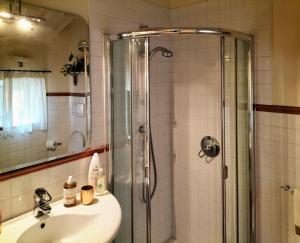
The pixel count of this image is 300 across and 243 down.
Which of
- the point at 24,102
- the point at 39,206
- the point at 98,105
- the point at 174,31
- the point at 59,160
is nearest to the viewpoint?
the point at 39,206

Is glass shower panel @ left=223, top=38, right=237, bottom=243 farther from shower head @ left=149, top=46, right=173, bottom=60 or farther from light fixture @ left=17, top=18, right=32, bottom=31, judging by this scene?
light fixture @ left=17, top=18, right=32, bottom=31

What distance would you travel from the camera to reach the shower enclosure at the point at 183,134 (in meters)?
1.99

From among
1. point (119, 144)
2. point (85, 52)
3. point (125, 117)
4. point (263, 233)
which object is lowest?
point (263, 233)

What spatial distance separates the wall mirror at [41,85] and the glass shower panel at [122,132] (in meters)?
0.23

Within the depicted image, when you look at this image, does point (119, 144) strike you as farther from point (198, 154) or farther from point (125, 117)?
point (198, 154)

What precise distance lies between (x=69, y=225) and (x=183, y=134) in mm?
1400

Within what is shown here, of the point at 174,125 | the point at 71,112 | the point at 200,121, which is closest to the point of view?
the point at 71,112

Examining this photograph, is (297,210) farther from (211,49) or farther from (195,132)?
(211,49)

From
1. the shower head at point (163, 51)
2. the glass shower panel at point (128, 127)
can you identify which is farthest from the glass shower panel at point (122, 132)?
the shower head at point (163, 51)

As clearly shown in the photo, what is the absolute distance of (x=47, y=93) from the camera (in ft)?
5.39

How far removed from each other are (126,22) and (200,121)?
108cm

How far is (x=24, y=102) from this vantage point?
153cm

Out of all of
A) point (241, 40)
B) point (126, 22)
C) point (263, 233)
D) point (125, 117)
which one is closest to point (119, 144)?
point (125, 117)

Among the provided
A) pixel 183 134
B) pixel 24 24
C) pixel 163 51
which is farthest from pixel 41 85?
pixel 183 134
